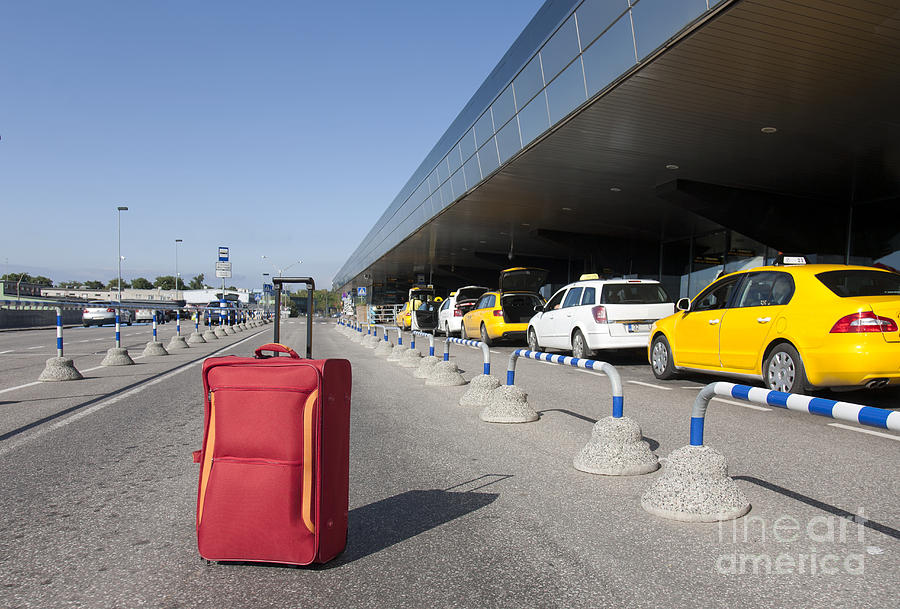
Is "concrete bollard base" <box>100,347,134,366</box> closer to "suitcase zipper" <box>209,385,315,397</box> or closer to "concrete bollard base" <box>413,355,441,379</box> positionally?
"concrete bollard base" <box>413,355,441,379</box>

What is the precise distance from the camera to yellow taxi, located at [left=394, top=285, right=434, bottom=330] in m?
33.7

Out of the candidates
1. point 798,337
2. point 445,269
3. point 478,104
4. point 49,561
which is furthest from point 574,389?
point 445,269

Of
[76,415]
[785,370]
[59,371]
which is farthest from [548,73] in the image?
[76,415]

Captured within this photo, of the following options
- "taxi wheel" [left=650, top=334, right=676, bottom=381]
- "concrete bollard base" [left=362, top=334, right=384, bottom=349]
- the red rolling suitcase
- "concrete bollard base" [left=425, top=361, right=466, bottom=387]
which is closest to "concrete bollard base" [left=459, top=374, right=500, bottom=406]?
"concrete bollard base" [left=425, top=361, right=466, bottom=387]

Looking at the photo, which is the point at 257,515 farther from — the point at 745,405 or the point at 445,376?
the point at 445,376

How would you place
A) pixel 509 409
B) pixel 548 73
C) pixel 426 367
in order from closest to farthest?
pixel 509 409 < pixel 426 367 < pixel 548 73

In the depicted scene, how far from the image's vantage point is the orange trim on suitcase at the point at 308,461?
3.21 metres

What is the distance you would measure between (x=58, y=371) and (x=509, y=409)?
27.6 ft

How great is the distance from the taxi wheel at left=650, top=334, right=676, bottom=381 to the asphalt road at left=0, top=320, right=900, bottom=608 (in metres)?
3.10

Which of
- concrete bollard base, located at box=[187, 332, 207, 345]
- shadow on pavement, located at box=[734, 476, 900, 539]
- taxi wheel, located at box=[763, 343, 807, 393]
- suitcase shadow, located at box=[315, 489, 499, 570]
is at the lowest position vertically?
concrete bollard base, located at box=[187, 332, 207, 345]

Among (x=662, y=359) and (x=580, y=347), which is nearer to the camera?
(x=662, y=359)

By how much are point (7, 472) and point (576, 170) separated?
53.3ft

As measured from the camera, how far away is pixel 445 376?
10875 mm

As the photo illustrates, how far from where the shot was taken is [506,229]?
3178 cm
